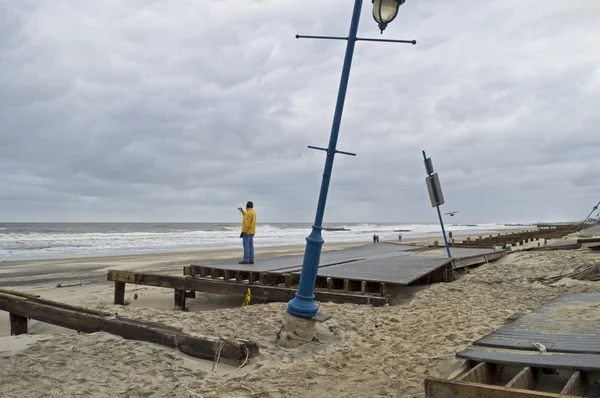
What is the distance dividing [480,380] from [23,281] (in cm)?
1563

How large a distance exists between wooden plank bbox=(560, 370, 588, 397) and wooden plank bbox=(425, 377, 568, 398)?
311 mm

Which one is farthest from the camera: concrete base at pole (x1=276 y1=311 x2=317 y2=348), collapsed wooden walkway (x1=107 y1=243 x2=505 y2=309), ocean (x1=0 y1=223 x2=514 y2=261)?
ocean (x1=0 y1=223 x2=514 y2=261)

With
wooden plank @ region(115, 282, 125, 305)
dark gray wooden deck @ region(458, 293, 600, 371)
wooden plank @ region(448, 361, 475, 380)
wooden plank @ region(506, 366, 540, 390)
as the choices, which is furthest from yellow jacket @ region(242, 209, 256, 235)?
wooden plank @ region(506, 366, 540, 390)

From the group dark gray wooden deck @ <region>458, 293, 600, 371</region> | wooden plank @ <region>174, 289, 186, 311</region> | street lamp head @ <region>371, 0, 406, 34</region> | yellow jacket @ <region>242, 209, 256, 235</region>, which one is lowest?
wooden plank @ <region>174, 289, 186, 311</region>

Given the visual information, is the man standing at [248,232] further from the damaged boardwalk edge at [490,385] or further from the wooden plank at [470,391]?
the wooden plank at [470,391]

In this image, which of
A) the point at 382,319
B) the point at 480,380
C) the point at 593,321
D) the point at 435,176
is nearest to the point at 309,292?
the point at 382,319

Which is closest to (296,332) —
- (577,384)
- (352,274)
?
(577,384)

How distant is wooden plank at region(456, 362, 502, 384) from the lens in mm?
3355

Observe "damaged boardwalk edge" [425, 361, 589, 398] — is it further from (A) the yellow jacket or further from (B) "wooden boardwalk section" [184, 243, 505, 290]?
(A) the yellow jacket

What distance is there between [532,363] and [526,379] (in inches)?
6.8

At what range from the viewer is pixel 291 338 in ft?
18.5

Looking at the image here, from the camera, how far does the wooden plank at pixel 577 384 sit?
302 cm

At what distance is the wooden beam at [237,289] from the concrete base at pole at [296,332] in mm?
2810

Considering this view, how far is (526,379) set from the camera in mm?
3363
